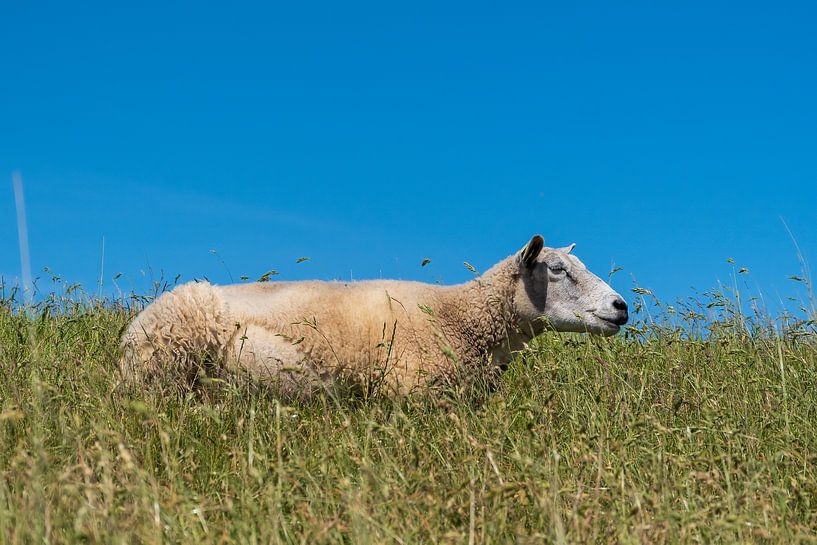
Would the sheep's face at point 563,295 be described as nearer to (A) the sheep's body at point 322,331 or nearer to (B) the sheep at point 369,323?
(B) the sheep at point 369,323

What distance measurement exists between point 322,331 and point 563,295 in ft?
7.62

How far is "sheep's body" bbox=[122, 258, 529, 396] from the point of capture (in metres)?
7.16

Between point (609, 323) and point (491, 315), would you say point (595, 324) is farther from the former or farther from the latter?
point (491, 315)

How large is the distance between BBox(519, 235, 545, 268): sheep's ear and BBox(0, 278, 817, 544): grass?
982mm

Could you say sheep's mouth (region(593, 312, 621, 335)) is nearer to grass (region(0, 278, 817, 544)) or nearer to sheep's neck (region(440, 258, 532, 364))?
grass (region(0, 278, 817, 544))

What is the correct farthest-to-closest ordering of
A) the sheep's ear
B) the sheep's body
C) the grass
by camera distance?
the sheep's ear → the sheep's body → the grass

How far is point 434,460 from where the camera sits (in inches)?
181

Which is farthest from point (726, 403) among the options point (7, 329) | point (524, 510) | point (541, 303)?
point (7, 329)

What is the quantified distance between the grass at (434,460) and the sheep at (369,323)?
1.09 ft

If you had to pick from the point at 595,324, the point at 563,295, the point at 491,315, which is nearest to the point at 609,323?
the point at 595,324

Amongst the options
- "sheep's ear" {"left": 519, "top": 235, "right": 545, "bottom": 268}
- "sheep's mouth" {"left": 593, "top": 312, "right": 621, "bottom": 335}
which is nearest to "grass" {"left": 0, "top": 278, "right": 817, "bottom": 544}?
"sheep's mouth" {"left": 593, "top": 312, "right": 621, "bottom": 335}

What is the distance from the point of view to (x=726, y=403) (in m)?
6.11

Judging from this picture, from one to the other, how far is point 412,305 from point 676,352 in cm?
252

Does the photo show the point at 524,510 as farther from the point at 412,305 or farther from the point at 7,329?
the point at 7,329
